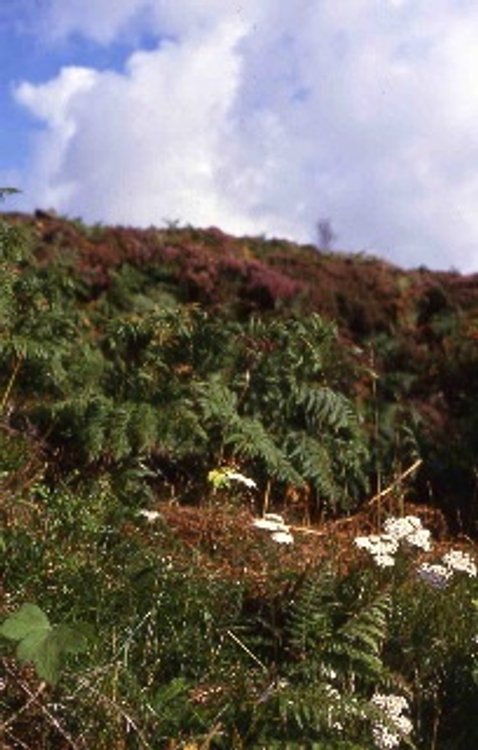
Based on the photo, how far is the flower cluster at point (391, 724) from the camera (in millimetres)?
3842

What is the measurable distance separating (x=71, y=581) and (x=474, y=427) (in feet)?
13.4

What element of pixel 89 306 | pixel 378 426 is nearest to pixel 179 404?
pixel 378 426

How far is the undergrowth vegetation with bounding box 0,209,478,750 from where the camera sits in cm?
Result: 389

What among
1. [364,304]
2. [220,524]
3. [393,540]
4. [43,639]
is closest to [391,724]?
[43,639]

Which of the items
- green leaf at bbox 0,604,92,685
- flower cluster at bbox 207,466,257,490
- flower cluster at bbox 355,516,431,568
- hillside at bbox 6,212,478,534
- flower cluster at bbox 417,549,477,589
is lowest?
green leaf at bbox 0,604,92,685

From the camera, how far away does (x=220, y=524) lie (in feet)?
20.2

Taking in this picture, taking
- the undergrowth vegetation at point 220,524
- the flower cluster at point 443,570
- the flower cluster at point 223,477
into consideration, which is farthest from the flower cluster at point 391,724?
the flower cluster at point 223,477

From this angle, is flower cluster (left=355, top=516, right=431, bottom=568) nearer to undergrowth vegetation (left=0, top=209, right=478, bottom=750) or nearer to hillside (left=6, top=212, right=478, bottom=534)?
undergrowth vegetation (left=0, top=209, right=478, bottom=750)

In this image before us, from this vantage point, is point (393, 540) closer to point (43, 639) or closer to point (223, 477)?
point (223, 477)

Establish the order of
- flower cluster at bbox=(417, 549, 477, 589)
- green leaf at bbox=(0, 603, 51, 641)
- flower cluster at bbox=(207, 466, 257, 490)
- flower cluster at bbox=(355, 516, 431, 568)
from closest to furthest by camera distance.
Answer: green leaf at bbox=(0, 603, 51, 641) → flower cluster at bbox=(417, 549, 477, 589) → flower cluster at bbox=(355, 516, 431, 568) → flower cluster at bbox=(207, 466, 257, 490)

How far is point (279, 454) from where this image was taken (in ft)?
23.1

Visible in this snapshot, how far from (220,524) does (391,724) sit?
2430mm

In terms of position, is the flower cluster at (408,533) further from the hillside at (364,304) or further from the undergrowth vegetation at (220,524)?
the hillside at (364,304)

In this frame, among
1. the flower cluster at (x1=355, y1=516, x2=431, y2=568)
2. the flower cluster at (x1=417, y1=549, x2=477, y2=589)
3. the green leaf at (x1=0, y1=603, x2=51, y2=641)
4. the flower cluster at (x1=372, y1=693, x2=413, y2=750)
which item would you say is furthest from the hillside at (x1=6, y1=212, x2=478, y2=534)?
the green leaf at (x1=0, y1=603, x2=51, y2=641)
